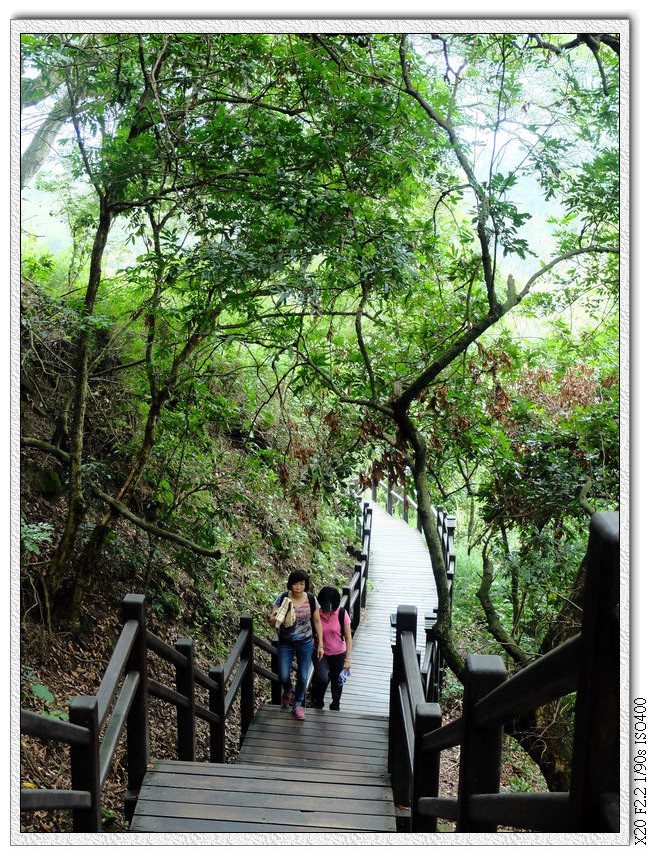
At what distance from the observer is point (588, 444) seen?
5.19 m

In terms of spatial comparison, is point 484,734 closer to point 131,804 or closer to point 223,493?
point 131,804

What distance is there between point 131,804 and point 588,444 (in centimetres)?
409

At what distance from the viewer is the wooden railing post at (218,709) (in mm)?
4410

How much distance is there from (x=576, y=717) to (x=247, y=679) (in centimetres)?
463

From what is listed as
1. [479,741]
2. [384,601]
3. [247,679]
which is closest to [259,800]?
[479,741]

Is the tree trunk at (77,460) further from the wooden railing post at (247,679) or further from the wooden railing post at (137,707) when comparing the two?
the wooden railing post at (137,707)

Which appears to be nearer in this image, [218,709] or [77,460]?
[218,709]

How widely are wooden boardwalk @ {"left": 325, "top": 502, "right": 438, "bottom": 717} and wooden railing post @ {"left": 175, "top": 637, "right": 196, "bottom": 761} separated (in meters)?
3.76

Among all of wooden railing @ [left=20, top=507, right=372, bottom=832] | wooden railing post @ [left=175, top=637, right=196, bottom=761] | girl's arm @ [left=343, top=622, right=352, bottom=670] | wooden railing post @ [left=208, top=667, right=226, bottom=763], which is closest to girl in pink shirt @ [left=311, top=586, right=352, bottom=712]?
girl's arm @ [left=343, top=622, right=352, bottom=670]

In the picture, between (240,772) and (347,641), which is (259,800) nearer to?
(240,772)

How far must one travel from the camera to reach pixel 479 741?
1.85 m

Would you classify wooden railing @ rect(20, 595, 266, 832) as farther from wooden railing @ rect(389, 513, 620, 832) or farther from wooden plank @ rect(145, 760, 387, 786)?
wooden railing @ rect(389, 513, 620, 832)

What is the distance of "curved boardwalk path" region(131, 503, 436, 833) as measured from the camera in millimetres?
2988

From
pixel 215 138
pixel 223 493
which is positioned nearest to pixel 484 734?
pixel 215 138
